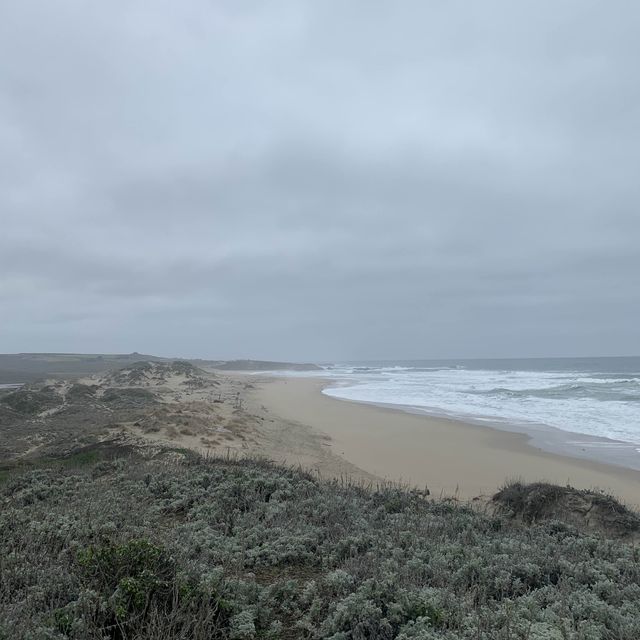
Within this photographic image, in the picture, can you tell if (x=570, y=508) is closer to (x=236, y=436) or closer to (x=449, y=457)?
(x=449, y=457)

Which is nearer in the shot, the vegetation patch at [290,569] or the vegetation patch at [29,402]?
the vegetation patch at [290,569]

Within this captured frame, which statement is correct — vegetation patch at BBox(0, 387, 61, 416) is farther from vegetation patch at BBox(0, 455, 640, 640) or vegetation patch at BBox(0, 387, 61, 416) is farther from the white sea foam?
the white sea foam

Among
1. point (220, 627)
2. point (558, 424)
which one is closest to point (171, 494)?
point (220, 627)

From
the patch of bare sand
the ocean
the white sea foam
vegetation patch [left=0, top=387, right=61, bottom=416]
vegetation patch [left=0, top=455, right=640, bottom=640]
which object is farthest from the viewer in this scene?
vegetation patch [left=0, top=387, right=61, bottom=416]

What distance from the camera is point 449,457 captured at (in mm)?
15875

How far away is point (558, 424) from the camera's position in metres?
22.8

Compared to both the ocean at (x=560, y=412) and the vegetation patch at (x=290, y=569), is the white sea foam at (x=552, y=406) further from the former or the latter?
the vegetation patch at (x=290, y=569)

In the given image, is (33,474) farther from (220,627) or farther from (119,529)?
(220,627)

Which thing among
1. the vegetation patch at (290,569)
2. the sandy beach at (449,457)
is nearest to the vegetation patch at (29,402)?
the sandy beach at (449,457)

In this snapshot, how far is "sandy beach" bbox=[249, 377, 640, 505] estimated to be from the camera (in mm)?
12852

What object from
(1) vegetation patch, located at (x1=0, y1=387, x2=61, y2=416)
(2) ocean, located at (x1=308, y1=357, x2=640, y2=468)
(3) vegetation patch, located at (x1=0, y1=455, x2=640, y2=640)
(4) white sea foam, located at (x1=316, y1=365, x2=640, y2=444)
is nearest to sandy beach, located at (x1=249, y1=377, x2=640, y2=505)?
(2) ocean, located at (x1=308, y1=357, x2=640, y2=468)

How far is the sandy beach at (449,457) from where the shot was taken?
12.9 m

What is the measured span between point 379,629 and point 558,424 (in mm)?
21736

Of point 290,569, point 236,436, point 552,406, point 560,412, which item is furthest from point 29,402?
point 552,406
